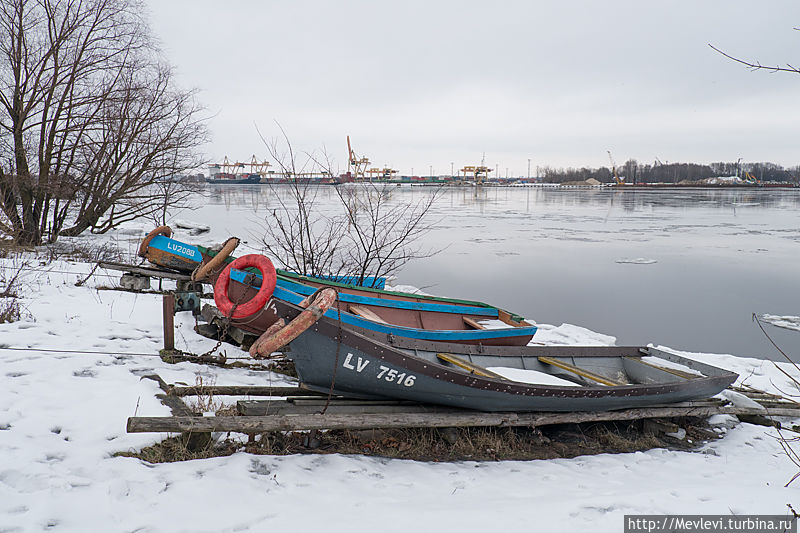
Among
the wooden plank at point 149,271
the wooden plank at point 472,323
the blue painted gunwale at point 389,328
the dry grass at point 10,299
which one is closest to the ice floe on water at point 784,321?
the blue painted gunwale at point 389,328

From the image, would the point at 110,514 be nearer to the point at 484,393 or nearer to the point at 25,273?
the point at 484,393

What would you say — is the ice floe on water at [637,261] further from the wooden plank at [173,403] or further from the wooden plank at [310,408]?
the wooden plank at [173,403]

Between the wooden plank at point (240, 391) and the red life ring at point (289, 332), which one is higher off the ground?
the red life ring at point (289, 332)

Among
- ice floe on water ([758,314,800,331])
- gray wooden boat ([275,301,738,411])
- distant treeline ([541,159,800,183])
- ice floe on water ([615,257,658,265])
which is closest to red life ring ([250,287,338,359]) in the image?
gray wooden boat ([275,301,738,411])

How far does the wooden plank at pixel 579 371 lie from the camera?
531 cm

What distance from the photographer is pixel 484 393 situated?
4324mm

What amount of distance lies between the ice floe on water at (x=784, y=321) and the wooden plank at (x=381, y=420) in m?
5.26

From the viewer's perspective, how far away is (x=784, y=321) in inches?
372

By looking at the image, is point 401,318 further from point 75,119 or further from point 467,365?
point 75,119

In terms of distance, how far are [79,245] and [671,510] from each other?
15688mm

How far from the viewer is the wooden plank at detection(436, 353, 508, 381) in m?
4.89

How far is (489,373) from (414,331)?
1.00 metres

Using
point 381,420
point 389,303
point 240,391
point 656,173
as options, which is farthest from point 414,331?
point 656,173

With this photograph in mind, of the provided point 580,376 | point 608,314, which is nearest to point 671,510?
point 580,376
